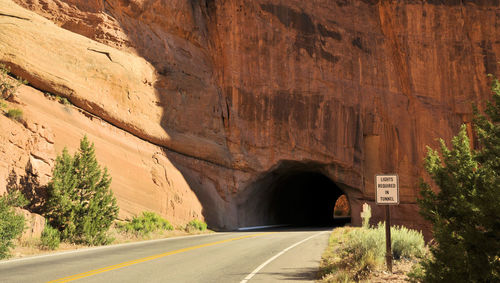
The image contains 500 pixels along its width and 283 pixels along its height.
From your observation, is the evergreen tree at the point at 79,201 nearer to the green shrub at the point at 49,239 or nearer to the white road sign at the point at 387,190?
the green shrub at the point at 49,239

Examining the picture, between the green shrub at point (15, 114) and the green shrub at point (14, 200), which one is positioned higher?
the green shrub at point (15, 114)

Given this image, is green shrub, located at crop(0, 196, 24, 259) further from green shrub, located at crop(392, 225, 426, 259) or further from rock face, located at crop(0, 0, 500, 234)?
rock face, located at crop(0, 0, 500, 234)

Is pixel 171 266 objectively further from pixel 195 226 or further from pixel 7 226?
pixel 195 226

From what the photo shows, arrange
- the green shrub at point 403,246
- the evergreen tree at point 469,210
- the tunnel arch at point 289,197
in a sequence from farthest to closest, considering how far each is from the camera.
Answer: the tunnel arch at point 289,197 → the green shrub at point 403,246 → the evergreen tree at point 469,210

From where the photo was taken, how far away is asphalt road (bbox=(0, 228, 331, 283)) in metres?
8.65

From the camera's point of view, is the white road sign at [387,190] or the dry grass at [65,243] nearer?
the white road sign at [387,190]

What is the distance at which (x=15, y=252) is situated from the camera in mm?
12781

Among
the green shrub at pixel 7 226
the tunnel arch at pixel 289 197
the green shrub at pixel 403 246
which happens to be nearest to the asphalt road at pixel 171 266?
the green shrub at pixel 7 226

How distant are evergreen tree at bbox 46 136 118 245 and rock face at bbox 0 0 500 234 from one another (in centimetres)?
1142

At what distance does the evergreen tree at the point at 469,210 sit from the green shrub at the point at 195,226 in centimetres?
1890

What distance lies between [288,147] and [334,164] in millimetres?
4226

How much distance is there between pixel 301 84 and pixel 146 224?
62.2 ft

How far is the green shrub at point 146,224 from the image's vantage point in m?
19.9

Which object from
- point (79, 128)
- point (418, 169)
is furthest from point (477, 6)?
point (79, 128)
